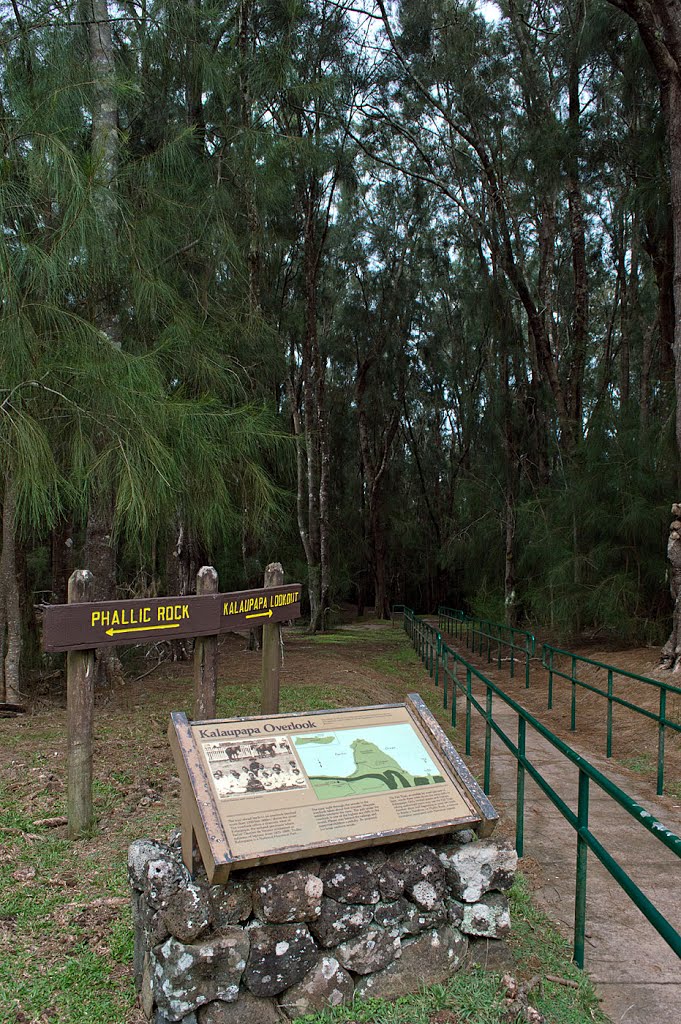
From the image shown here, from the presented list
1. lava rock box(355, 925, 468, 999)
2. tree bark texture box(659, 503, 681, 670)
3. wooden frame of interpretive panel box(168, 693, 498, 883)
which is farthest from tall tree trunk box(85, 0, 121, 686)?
tree bark texture box(659, 503, 681, 670)

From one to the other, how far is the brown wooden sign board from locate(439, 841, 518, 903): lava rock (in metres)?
2.11

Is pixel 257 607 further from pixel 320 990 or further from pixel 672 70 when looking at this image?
pixel 672 70

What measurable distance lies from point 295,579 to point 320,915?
16.8m

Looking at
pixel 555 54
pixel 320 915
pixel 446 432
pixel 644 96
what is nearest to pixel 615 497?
pixel 644 96

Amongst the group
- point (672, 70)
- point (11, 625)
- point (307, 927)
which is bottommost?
point (307, 927)

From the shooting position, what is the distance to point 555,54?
1459cm

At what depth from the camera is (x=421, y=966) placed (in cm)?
259

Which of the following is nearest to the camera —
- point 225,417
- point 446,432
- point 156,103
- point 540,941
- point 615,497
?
point 540,941

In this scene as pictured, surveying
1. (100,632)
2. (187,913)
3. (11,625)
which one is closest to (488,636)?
(11,625)

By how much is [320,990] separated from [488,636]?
9.52m

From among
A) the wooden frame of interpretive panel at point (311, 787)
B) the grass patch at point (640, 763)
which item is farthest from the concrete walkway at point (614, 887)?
the wooden frame of interpretive panel at point (311, 787)

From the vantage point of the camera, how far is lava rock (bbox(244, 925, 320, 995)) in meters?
2.38

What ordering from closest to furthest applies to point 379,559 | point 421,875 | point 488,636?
point 421,875 < point 488,636 < point 379,559

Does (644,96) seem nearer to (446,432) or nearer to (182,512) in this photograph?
(182,512)
